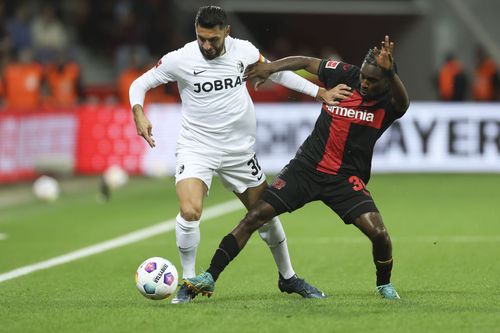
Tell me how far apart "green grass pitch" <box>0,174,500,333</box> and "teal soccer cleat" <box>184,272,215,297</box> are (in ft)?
0.36

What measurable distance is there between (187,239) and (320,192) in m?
1.02

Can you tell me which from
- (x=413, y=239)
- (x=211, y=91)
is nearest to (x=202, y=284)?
(x=211, y=91)

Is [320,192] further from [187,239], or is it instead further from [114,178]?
[114,178]

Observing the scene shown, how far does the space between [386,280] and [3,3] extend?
17860 millimetres

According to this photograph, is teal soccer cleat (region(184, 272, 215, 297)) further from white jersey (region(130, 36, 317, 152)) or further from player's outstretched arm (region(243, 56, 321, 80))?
player's outstretched arm (region(243, 56, 321, 80))

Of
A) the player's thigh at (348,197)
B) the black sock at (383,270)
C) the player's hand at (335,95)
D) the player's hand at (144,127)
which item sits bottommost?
the black sock at (383,270)

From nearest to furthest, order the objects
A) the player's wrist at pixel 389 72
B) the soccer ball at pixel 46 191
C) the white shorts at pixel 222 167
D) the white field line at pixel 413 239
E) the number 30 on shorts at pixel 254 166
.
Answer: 1. the player's wrist at pixel 389 72
2. the white shorts at pixel 222 167
3. the number 30 on shorts at pixel 254 166
4. the white field line at pixel 413 239
5. the soccer ball at pixel 46 191

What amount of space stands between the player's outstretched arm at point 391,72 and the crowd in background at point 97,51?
42.3 ft

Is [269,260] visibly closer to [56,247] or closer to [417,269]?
[417,269]

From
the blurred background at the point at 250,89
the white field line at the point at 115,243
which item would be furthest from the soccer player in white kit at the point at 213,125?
the blurred background at the point at 250,89

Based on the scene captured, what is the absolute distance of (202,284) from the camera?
824cm

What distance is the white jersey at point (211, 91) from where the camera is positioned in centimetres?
860

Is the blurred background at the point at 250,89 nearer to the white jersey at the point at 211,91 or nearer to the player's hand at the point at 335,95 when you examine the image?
the white jersey at the point at 211,91

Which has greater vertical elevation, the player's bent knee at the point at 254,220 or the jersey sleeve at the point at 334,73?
the jersey sleeve at the point at 334,73
